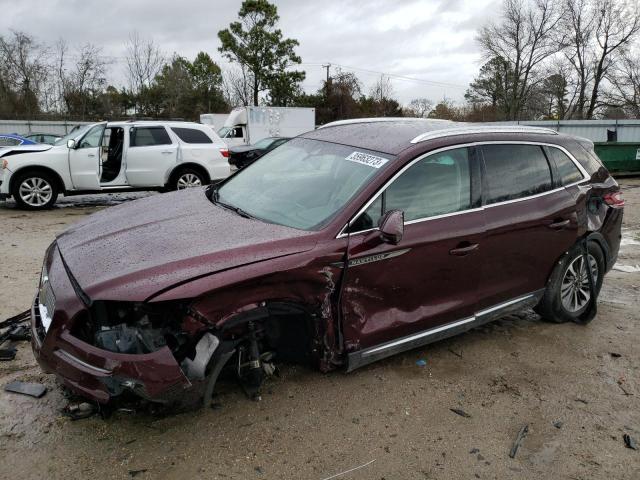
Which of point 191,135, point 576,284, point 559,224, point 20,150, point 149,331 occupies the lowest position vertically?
point 576,284

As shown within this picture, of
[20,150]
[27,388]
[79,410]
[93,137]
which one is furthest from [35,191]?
[79,410]

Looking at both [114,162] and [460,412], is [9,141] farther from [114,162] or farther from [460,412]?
[460,412]

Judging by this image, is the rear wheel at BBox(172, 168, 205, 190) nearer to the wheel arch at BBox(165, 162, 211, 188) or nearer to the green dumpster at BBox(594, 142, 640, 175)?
the wheel arch at BBox(165, 162, 211, 188)

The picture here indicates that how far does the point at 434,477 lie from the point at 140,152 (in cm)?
Result: 931

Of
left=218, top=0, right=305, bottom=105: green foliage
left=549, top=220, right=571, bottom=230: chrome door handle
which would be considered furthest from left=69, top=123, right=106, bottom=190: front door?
left=218, top=0, right=305, bottom=105: green foliage

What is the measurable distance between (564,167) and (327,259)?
8.40 feet

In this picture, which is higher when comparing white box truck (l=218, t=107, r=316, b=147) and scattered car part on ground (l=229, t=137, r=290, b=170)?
white box truck (l=218, t=107, r=316, b=147)

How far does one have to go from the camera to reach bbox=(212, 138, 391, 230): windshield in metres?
3.19

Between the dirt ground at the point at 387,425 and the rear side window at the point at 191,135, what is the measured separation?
7.77m

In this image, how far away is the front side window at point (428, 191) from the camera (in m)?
3.14

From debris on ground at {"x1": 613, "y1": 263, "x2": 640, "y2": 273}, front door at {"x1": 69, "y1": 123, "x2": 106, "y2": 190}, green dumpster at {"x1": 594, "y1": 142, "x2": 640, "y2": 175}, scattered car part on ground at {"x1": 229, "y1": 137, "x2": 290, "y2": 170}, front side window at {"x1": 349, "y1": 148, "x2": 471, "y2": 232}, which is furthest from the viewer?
scattered car part on ground at {"x1": 229, "y1": 137, "x2": 290, "y2": 170}

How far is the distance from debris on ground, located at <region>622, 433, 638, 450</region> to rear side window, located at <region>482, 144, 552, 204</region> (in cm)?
167

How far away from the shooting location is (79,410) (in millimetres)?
2967

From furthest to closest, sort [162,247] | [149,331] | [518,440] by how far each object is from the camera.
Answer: [518,440] → [162,247] → [149,331]
